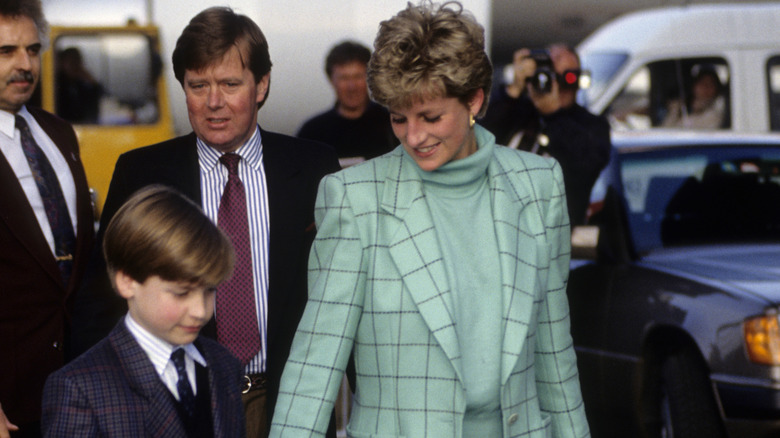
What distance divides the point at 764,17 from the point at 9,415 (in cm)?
827

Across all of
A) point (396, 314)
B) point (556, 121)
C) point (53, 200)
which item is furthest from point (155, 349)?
point (556, 121)

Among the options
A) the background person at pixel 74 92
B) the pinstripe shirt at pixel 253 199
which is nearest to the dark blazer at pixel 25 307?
the pinstripe shirt at pixel 253 199

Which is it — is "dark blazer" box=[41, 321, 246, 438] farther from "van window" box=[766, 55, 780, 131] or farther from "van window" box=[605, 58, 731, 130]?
"van window" box=[766, 55, 780, 131]

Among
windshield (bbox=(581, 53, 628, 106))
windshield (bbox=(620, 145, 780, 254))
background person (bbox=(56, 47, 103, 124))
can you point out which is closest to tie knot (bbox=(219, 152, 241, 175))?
windshield (bbox=(620, 145, 780, 254))

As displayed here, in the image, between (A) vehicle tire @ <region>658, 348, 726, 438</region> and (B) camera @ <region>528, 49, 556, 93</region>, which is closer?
(A) vehicle tire @ <region>658, 348, 726, 438</region>

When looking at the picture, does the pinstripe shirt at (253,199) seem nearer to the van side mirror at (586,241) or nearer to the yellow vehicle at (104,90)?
the van side mirror at (586,241)

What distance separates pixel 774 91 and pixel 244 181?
7.54 m

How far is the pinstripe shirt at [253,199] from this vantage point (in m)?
3.33

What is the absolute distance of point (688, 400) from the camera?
5.29m

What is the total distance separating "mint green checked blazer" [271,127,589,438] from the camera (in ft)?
9.28

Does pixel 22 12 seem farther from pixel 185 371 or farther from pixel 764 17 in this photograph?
pixel 764 17

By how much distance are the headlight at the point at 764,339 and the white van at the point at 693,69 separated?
16.7ft

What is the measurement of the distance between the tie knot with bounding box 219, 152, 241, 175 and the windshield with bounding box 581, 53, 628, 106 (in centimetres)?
727

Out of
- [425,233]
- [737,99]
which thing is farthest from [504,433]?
[737,99]
